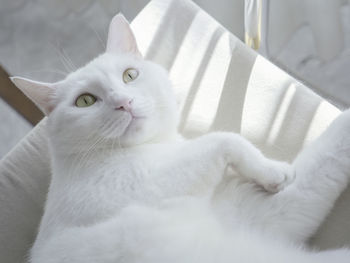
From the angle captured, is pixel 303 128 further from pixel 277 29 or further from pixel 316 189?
pixel 277 29

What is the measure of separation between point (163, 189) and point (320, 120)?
1.53ft

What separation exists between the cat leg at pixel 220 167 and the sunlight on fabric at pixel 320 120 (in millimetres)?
180

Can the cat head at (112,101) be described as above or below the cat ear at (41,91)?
below

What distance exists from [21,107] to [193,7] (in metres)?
0.87

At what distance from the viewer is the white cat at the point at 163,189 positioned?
0.81m

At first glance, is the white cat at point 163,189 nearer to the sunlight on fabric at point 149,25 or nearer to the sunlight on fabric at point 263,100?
the sunlight on fabric at point 263,100

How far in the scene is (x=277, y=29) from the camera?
80.9 inches

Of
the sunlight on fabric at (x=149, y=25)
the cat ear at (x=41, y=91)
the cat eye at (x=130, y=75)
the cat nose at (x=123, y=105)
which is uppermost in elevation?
the cat ear at (x=41, y=91)

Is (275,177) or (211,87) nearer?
(275,177)

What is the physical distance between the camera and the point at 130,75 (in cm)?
103

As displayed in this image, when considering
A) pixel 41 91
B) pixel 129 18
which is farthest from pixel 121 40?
pixel 129 18

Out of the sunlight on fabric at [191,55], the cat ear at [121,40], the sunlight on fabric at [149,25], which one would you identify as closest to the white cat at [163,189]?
the cat ear at [121,40]

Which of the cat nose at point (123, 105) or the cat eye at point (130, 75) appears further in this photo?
the cat eye at point (130, 75)

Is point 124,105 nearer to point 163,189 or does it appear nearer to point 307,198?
point 163,189
